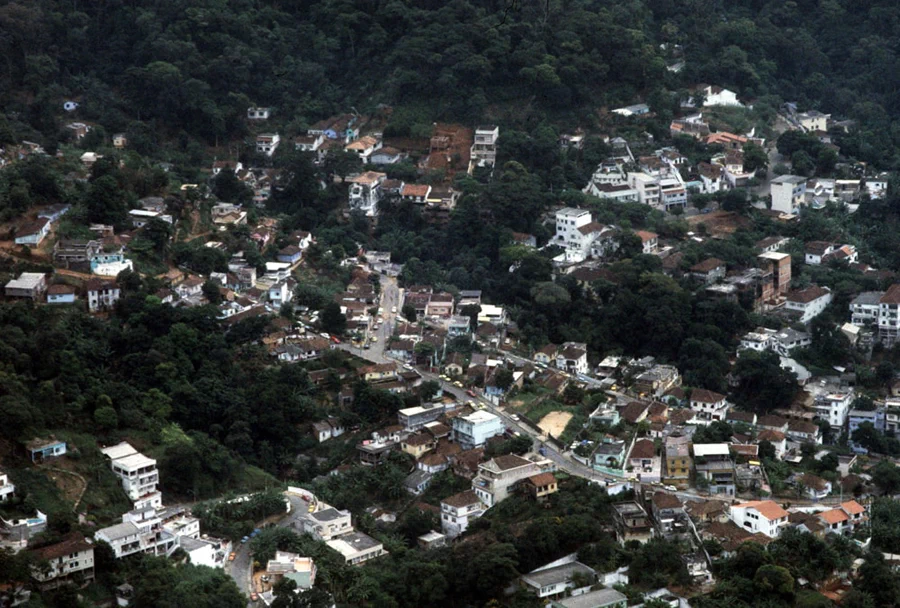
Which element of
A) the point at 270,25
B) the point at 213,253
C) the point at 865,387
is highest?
the point at 270,25

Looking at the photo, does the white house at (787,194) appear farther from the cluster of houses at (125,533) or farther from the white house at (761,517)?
the cluster of houses at (125,533)

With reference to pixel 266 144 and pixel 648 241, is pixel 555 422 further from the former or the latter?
pixel 266 144

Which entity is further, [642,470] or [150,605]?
[642,470]

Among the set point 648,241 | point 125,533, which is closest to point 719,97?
point 648,241

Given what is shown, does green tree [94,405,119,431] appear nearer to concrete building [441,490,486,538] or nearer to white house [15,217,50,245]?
concrete building [441,490,486,538]

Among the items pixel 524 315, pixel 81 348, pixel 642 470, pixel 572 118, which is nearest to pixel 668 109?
pixel 572 118

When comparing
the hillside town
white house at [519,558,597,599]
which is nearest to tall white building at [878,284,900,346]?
the hillside town

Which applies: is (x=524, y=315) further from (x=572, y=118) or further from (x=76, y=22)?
(x=76, y=22)
